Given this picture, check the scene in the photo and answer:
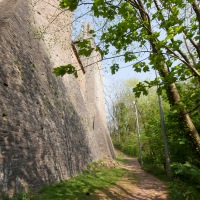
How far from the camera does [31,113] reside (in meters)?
7.86

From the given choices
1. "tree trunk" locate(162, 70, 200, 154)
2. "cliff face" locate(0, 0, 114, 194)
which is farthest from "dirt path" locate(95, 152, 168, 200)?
"tree trunk" locate(162, 70, 200, 154)

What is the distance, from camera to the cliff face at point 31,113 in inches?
250

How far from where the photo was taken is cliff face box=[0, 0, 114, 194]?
20.8 ft

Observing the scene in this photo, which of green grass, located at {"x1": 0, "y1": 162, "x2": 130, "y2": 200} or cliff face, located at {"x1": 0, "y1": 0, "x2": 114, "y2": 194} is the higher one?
cliff face, located at {"x1": 0, "y1": 0, "x2": 114, "y2": 194}

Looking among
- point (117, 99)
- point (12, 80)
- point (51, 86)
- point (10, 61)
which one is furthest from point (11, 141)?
point (117, 99)

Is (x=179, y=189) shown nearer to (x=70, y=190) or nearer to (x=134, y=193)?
(x=134, y=193)

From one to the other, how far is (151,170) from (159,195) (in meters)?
6.40

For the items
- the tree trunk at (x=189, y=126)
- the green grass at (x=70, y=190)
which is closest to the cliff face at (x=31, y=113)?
the green grass at (x=70, y=190)

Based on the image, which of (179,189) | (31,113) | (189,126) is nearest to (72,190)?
(31,113)

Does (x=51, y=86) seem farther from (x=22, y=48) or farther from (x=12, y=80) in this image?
(x=12, y=80)

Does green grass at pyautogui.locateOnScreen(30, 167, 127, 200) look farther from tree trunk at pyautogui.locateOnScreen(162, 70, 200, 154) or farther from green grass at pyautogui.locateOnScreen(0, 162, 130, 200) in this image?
tree trunk at pyautogui.locateOnScreen(162, 70, 200, 154)

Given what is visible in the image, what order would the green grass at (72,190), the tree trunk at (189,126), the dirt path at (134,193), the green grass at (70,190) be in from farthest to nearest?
the dirt path at (134,193)
the green grass at (72,190)
the tree trunk at (189,126)
the green grass at (70,190)

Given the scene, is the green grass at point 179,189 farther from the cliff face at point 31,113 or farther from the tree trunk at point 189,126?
the cliff face at point 31,113

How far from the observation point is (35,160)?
7262 millimetres
